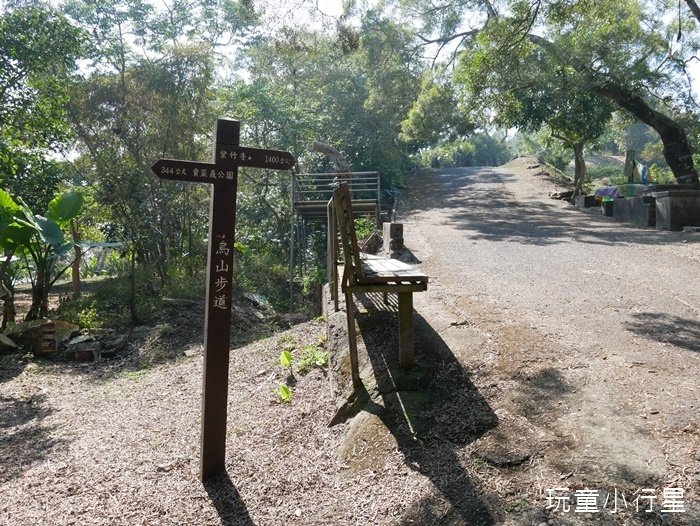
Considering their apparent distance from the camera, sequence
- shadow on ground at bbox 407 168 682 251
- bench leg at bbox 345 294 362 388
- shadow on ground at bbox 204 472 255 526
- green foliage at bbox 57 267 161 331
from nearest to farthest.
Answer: shadow on ground at bbox 204 472 255 526, bench leg at bbox 345 294 362 388, green foliage at bbox 57 267 161 331, shadow on ground at bbox 407 168 682 251

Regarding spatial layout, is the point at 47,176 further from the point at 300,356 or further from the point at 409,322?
the point at 409,322

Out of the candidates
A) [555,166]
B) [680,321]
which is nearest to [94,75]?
[680,321]

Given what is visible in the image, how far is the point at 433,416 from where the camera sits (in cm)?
400

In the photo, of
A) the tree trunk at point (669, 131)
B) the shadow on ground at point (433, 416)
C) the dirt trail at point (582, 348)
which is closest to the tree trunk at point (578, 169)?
the tree trunk at point (669, 131)

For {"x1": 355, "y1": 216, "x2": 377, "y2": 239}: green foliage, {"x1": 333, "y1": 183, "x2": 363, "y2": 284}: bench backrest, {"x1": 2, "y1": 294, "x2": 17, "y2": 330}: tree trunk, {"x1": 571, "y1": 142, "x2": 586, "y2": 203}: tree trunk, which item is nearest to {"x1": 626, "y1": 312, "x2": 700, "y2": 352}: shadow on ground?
{"x1": 333, "y1": 183, "x2": 363, "y2": 284}: bench backrest

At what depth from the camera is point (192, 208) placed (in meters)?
14.8

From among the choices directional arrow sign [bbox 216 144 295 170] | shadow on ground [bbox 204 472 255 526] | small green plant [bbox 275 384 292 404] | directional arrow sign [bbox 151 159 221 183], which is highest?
directional arrow sign [bbox 216 144 295 170]

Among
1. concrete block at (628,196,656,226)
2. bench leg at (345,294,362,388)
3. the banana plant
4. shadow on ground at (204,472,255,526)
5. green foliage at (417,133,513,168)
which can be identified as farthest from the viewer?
green foliage at (417,133,513,168)

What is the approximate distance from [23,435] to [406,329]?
160 inches

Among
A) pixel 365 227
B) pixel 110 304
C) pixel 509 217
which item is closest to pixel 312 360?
pixel 110 304

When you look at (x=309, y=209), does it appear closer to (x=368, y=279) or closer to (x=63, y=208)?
(x=63, y=208)

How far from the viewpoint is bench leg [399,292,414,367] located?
4438mm

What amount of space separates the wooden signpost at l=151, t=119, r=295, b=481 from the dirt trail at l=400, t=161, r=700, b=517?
187 cm
